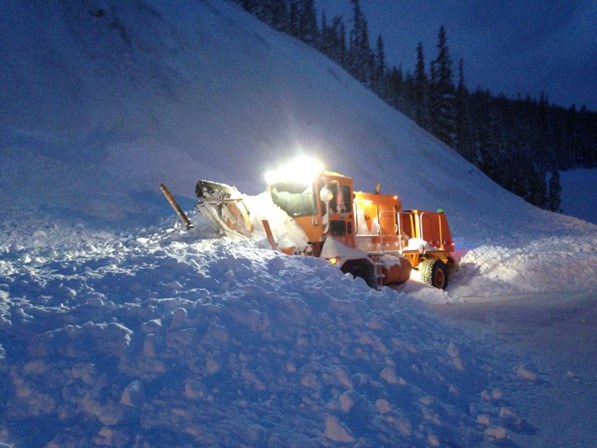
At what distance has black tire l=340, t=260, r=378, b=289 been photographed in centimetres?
1024

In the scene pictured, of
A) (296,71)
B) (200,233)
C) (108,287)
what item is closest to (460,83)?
(296,71)

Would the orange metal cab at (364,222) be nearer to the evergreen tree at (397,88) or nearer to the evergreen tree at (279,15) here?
the evergreen tree at (279,15)

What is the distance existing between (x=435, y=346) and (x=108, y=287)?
4.04 metres

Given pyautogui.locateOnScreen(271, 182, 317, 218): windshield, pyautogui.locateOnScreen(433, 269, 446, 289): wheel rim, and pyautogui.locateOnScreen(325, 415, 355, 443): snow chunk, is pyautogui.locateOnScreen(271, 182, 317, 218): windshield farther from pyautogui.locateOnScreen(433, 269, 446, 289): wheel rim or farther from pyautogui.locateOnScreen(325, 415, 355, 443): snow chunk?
pyautogui.locateOnScreen(325, 415, 355, 443): snow chunk

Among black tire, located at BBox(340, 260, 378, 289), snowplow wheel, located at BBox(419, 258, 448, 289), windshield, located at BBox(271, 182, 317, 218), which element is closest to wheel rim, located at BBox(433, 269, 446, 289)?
snowplow wheel, located at BBox(419, 258, 448, 289)

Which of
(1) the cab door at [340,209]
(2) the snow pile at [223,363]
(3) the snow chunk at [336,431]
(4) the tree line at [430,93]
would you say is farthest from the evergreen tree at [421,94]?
(3) the snow chunk at [336,431]

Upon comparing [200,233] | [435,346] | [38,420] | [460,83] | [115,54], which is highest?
[460,83]

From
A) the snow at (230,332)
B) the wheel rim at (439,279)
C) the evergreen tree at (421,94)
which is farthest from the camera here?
the evergreen tree at (421,94)

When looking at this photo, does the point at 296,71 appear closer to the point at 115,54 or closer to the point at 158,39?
the point at 158,39

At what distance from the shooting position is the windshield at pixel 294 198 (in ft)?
32.8

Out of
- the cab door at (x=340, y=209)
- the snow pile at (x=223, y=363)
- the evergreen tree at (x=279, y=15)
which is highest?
the evergreen tree at (x=279, y=15)

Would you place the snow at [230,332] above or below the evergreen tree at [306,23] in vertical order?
below

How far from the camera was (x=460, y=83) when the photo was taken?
65500 millimetres

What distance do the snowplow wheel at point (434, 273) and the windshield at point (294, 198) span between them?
14.3ft
